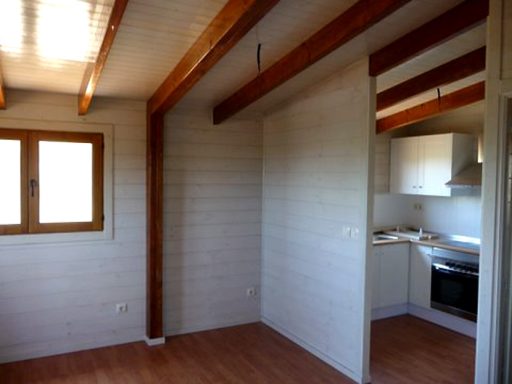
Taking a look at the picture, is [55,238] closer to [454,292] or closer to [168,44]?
[168,44]

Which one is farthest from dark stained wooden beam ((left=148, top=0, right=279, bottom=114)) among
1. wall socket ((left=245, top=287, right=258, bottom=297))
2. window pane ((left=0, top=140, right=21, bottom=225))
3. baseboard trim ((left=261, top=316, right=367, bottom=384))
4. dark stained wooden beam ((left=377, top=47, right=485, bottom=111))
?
baseboard trim ((left=261, top=316, right=367, bottom=384))

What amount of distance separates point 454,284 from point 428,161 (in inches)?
57.5

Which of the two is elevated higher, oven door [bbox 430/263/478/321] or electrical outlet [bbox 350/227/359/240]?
electrical outlet [bbox 350/227/359/240]

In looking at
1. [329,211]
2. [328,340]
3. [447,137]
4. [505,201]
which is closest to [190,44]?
[329,211]

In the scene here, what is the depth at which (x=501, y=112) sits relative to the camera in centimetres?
250

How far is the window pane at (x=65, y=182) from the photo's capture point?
3943 millimetres

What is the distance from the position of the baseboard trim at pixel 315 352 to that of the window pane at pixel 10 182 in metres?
2.76

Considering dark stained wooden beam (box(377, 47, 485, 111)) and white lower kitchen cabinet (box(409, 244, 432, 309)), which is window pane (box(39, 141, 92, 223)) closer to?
dark stained wooden beam (box(377, 47, 485, 111))

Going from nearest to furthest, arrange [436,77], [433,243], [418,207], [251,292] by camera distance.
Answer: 1. [436,77]
2. [433,243]
3. [251,292]
4. [418,207]

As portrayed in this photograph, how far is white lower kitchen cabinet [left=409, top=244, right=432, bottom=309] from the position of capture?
16.1 ft

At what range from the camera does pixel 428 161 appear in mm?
5168

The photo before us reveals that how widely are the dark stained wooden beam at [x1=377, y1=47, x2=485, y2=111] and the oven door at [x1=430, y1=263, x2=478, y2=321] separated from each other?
194cm

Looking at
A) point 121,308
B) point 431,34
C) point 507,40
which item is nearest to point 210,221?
point 121,308

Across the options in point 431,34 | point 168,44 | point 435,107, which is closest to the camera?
point 431,34
